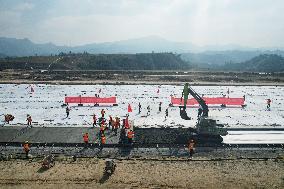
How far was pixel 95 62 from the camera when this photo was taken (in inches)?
3634

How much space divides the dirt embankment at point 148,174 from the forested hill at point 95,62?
6605 cm

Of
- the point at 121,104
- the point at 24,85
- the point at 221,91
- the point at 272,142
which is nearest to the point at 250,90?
the point at 221,91

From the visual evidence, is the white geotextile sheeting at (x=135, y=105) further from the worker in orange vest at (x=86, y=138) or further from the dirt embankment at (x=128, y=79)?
the worker in orange vest at (x=86, y=138)

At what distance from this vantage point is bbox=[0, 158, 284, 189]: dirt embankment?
15.9 metres

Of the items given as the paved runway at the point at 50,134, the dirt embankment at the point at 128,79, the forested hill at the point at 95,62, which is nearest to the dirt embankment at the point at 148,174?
the paved runway at the point at 50,134

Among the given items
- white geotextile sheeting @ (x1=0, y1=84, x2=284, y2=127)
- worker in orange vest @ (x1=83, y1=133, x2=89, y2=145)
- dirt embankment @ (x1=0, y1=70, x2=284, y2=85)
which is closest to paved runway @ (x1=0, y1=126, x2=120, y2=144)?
worker in orange vest @ (x1=83, y1=133, x2=89, y2=145)

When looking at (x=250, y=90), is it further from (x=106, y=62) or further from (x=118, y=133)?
(x=106, y=62)

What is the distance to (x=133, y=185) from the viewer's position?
622 inches

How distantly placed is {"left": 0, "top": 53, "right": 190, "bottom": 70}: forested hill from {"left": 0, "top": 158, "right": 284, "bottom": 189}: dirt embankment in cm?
6605

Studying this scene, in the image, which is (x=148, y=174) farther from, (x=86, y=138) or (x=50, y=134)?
(x=50, y=134)

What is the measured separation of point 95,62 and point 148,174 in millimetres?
77758

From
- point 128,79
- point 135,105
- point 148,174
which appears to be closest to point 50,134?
point 148,174

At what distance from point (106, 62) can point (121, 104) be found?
2377 inches

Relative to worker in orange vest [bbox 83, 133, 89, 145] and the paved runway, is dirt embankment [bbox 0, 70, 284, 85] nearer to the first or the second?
the paved runway
